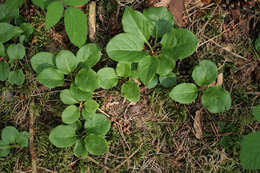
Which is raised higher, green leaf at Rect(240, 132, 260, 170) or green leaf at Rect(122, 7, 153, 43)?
green leaf at Rect(122, 7, 153, 43)

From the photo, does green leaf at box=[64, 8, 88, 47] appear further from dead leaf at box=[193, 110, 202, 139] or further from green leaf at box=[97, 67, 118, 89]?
dead leaf at box=[193, 110, 202, 139]

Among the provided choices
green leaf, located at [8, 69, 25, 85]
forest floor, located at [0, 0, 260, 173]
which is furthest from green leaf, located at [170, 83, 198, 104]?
green leaf, located at [8, 69, 25, 85]

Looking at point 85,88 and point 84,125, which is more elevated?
point 85,88

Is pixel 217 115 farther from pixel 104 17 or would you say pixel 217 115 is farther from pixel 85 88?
pixel 104 17

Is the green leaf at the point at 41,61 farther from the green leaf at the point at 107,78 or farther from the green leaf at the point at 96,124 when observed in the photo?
the green leaf at the point at 96,124

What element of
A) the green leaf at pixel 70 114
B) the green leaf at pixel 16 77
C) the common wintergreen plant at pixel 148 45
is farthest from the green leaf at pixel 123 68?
the green leaf at pixel 16 77

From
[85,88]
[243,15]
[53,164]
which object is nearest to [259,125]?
[243,15]
